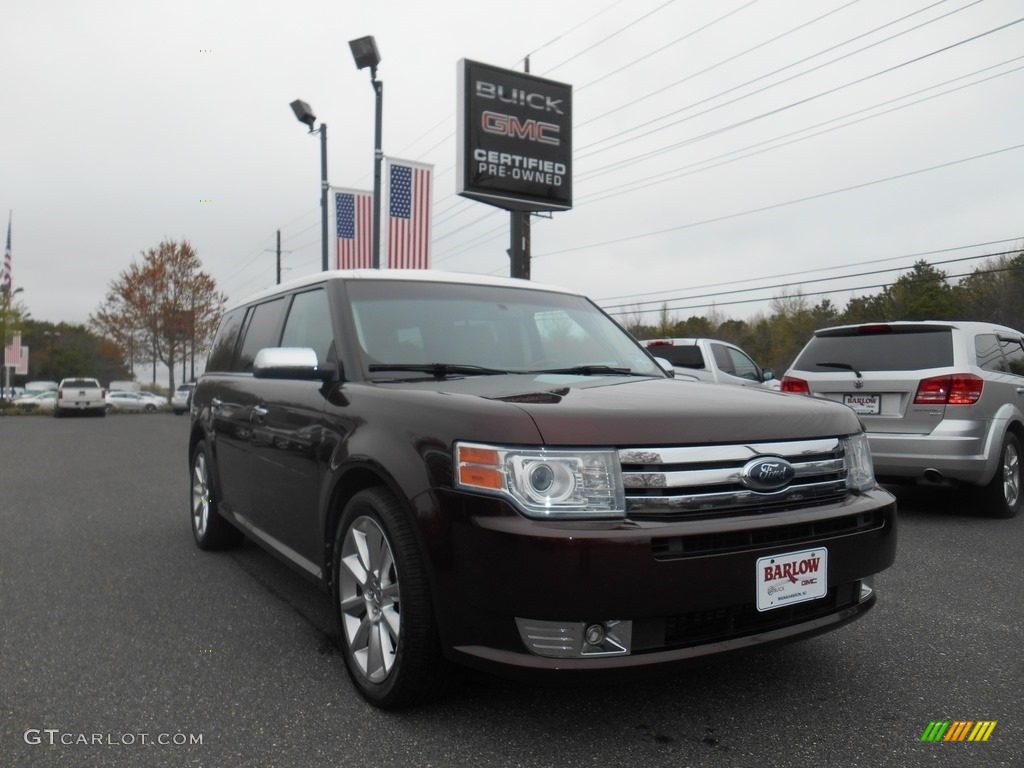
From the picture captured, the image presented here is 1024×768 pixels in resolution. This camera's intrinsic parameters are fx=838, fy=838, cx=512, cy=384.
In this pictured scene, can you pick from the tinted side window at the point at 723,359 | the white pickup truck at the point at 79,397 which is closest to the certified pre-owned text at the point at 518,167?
the tinted side window at the point at 723,359

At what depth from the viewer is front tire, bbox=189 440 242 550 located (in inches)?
218

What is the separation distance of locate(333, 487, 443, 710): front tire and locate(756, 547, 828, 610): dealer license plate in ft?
3.57

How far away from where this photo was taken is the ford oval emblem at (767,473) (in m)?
2.74

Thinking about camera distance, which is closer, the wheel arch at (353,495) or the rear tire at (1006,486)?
the wheel arch at (353,495)

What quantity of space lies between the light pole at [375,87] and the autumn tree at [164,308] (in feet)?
119

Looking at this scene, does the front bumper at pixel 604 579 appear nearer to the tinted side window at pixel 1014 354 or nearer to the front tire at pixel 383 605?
the front tire at pixel 383 605

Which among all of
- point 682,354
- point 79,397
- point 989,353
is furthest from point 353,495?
point 79,397

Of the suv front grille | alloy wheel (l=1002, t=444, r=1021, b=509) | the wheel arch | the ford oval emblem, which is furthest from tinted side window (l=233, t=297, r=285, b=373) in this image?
alloy wheel (l=1002, t=444, r=1021, b=509)

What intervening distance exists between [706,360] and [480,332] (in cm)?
952

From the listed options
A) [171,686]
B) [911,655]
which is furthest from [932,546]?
[171,686]

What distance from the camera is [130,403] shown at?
5156cm

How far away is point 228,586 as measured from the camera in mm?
4816

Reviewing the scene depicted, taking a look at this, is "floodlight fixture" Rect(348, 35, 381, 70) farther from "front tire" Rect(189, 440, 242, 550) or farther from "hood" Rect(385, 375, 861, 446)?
"hood" Rect(385, 375, 861, 446)

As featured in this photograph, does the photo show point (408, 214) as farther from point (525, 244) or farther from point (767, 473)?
point (767, 473)
